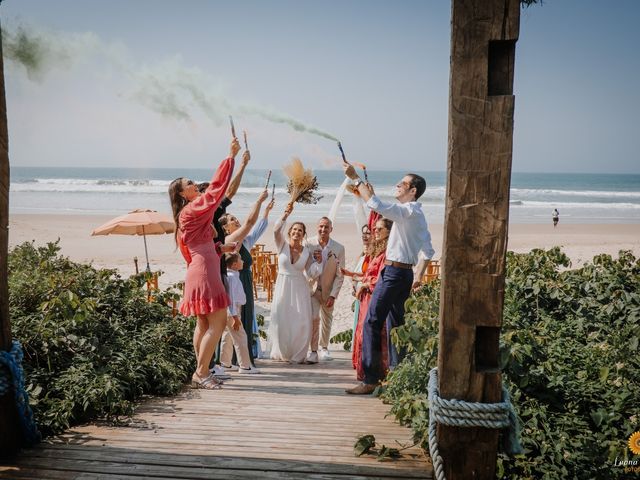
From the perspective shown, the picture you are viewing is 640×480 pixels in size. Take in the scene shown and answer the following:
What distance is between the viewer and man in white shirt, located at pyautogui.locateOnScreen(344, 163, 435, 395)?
5770mm

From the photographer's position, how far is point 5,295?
354cm

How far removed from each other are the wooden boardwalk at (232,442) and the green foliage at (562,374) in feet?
1.35

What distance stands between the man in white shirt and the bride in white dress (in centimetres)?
175

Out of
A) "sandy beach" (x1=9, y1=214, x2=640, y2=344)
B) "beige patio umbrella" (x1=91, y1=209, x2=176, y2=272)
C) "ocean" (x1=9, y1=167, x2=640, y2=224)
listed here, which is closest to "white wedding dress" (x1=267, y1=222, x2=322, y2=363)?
"beige patio umbrella" (x1=91, y1=209, x2=176, y2=272)

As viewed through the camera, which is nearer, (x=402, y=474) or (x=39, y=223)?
(x=402, y=474)

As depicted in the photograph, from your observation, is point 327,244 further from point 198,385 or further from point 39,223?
point 39,223

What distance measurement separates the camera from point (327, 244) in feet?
25.7

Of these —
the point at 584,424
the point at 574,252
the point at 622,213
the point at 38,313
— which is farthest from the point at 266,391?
the point at 622,213

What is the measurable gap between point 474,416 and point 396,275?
2791mm

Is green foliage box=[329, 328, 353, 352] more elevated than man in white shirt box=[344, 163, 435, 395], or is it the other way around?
man in white shirt box=[344, 163, 435, 395]

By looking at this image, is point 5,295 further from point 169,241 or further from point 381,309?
point 169,241

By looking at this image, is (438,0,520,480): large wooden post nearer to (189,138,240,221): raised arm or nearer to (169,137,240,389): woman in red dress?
(189,138,240,221): raised arm

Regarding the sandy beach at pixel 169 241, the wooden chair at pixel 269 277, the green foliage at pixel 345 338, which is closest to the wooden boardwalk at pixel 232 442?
the green foliage at pixel 345 338

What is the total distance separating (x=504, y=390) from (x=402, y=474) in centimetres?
80
